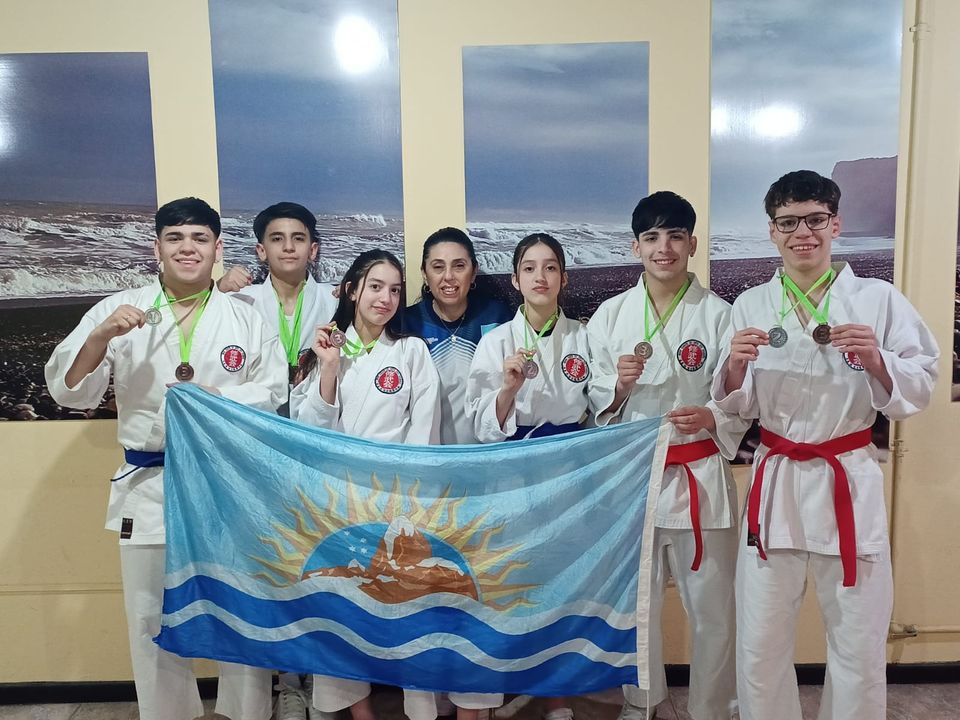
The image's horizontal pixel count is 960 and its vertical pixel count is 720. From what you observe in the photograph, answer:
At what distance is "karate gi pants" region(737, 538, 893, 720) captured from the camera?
7.44 ft

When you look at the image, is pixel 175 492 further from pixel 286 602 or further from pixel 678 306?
pixel 678 306

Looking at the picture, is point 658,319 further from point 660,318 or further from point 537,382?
point 537,382

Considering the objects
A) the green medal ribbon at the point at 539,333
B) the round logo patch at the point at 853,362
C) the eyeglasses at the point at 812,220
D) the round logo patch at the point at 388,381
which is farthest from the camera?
the green medal ribbon at the point at 539,333

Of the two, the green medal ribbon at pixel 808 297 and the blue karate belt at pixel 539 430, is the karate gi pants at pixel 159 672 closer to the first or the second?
the blue karate belt at pixel 539 430

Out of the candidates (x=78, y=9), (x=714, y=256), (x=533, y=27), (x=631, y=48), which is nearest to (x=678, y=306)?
(x=714, y=256)

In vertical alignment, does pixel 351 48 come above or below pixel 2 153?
above

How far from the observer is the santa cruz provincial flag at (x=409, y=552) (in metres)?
2.32

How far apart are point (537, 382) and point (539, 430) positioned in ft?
0.59

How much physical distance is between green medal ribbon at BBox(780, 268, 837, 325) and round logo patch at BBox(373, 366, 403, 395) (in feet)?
4.38

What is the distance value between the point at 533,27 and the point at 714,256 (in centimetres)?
118

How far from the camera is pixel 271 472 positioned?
2395mm

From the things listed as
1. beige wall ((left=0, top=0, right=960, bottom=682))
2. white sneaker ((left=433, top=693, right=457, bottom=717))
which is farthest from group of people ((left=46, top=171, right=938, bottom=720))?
beige wall ((left=0, top=0, right=960, bottom=682))

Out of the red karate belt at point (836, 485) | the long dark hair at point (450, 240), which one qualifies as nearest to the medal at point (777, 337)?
the red karate belt at point (836, 485)

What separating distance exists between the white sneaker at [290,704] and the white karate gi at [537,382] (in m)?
1.28
